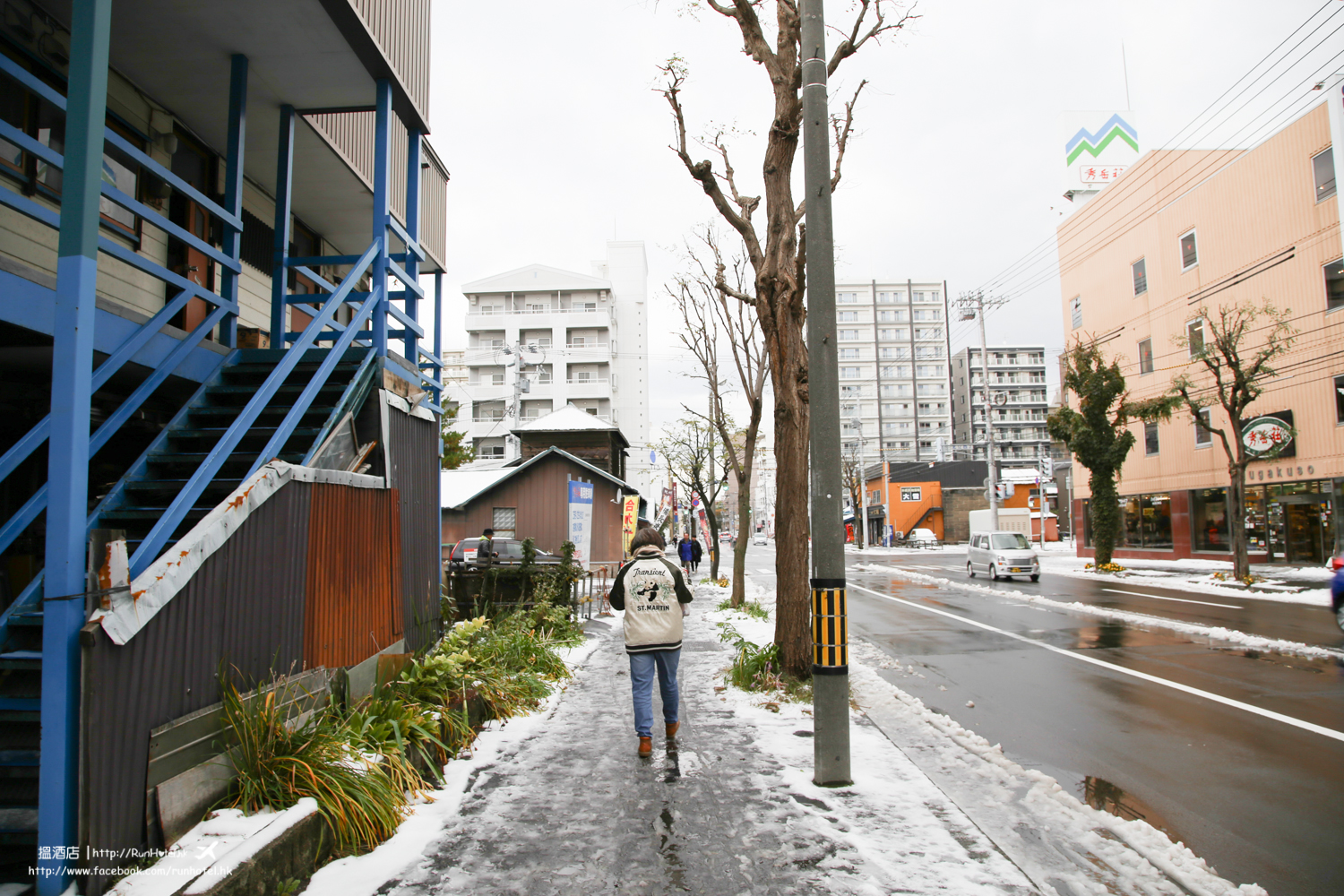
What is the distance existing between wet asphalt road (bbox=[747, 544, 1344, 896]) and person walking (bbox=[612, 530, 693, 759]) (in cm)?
301

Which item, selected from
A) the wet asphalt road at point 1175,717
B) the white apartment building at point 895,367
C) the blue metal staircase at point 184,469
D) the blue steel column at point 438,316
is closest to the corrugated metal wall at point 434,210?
the blue steel column at point 438,316

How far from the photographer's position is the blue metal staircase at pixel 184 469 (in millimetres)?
3473

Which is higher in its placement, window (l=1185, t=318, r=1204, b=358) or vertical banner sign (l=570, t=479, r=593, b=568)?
window (l=1185, t=318, r=1204, b=358)

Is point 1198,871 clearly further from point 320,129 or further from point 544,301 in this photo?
point 544,301

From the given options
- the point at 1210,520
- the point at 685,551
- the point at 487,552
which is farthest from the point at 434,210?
the point at 1210,520

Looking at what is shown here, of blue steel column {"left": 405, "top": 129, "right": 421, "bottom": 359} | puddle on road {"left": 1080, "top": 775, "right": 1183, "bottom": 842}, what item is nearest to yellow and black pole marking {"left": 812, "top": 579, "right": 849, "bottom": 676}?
puddle on road {"left": 1080, "top": 775, "right": 1183, "bottom": 842}

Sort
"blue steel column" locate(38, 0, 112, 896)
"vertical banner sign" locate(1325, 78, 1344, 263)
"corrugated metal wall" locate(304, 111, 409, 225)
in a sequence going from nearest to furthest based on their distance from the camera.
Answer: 1. "blue steel column" locate(38, 0, 112, 896)
2. "corrugated metal wall" locate(304, 111, 409, 225)
3. "vertical banner sign" locate(1325, 78, 1344, 263)

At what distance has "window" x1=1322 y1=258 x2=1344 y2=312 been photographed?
22828mm

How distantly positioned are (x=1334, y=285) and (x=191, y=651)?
30458 mm

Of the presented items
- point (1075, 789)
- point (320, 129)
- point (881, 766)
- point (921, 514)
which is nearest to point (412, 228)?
point (320, 129)

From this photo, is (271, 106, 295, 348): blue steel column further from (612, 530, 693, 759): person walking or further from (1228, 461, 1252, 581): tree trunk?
(1228, 461, 1252, 581): tree trunk

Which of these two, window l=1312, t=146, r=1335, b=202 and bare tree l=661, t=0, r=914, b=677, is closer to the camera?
bare tree l=661, t=0, r=914, b=677

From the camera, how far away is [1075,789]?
5371 millimetres

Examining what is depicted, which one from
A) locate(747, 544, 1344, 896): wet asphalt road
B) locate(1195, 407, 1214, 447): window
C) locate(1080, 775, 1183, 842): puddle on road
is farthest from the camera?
locate(1195, 407, 1214, 447): window
